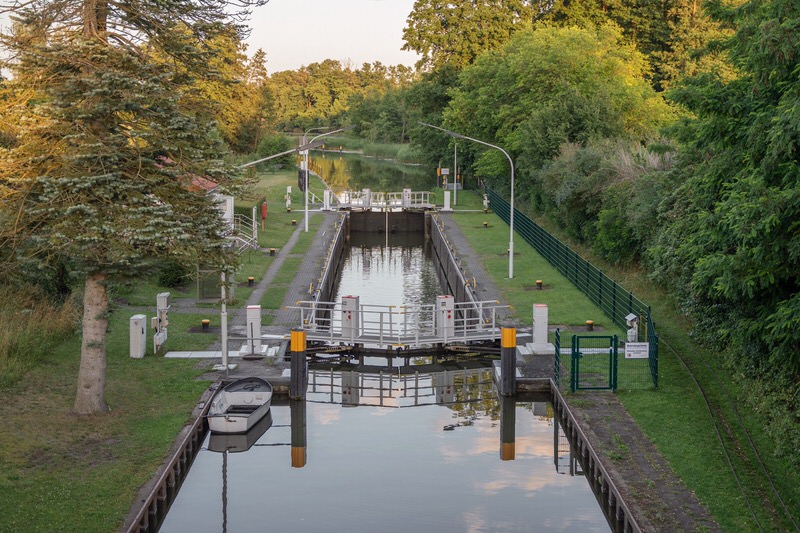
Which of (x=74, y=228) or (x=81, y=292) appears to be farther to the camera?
(x=81, y=292)

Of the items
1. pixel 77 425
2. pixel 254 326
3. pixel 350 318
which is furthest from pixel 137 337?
pixel 350 318

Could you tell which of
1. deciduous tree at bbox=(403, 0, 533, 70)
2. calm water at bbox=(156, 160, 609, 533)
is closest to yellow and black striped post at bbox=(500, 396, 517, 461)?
calm water at bbox=(156, 160, 609, 533)

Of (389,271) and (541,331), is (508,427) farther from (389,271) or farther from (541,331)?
(389,271)

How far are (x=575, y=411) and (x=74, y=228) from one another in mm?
11288

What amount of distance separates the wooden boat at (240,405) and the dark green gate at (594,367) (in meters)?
7.20

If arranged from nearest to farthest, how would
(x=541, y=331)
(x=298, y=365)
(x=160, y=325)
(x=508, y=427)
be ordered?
(x=508, y=427)
(x=298, y=365)
(x=160, y=325)
(x=541, y=331)

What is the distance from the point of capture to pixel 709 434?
19.6m

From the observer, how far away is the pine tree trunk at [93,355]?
800 inches

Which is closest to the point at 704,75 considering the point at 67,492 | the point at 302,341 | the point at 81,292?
the point at 302,341

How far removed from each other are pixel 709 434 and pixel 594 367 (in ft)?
18.7

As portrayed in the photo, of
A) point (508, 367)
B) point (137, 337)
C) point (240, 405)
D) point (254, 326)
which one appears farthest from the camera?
point (254, 326)

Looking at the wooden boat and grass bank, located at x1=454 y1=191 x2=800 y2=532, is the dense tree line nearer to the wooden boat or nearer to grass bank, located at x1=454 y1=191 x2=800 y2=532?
grass bank, located at x1=454 y1=191 x2=800 y2=532

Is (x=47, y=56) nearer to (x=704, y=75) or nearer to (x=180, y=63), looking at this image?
(x=180, y=63)

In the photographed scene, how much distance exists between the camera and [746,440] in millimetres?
19141
